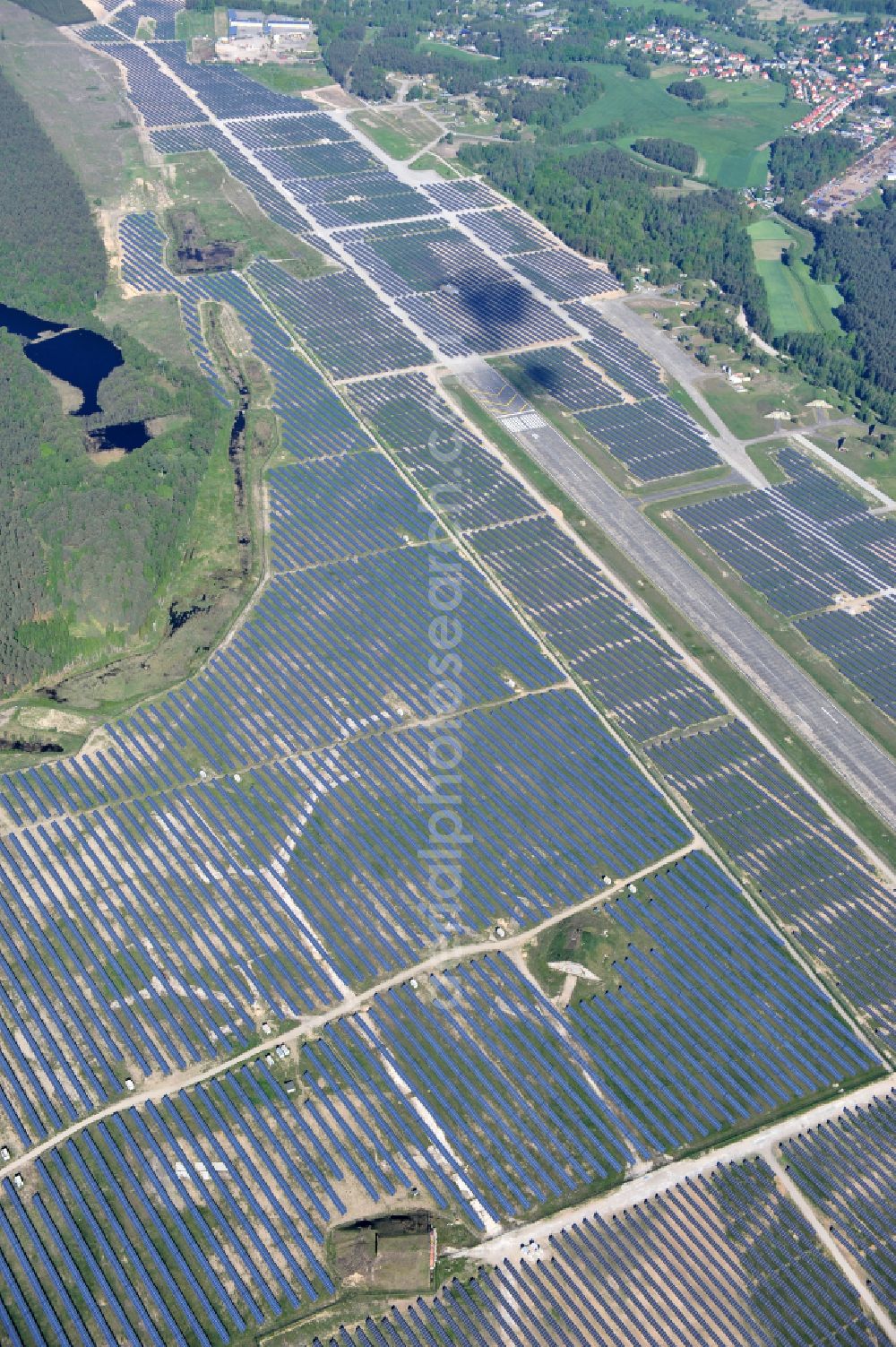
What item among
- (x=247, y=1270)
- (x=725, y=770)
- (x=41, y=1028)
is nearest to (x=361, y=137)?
(x=725, y=770)

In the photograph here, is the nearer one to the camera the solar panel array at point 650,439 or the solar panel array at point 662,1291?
the solar panel array at point 662,1291

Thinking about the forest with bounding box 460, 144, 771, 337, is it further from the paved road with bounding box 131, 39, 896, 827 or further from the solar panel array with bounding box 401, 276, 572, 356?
the paved road with bounding box 131, 39, 896, 827

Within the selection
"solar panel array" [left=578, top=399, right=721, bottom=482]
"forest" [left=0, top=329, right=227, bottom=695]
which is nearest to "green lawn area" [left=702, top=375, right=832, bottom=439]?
"solar panel array" [left=578, top=399, right=721, bottom=482]

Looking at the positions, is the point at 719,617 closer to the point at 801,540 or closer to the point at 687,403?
the point at 801,540

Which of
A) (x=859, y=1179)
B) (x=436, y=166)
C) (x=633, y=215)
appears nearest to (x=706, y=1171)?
(x=859, y=1179)

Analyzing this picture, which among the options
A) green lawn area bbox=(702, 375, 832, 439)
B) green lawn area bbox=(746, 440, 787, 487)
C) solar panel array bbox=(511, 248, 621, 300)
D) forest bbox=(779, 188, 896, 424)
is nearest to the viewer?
green lawn area bbox=(746, 440, 787, 487)

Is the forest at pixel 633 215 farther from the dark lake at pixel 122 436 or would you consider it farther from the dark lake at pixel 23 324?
the dark lake at pixel 23 324

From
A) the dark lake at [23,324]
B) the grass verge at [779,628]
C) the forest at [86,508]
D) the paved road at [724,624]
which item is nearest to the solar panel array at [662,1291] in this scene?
the paved road at [724,624]

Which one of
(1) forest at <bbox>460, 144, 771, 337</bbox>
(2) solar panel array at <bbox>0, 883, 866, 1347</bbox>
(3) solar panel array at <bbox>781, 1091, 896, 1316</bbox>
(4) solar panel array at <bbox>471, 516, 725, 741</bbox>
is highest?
(1) forest at <bbox>460, 144, 771, 337</bbox>
